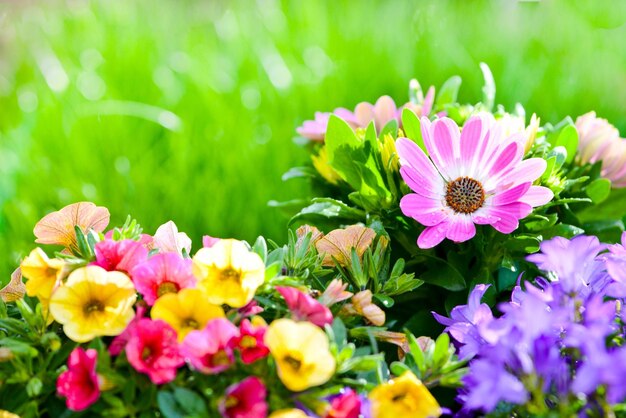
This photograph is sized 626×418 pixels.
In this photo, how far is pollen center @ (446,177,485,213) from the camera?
3.19 ft

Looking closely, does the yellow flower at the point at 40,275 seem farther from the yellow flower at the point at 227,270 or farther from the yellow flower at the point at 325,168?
the yellow flower at the point at 325,168

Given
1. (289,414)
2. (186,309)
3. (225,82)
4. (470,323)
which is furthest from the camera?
(225,82)

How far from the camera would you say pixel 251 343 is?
0.73m

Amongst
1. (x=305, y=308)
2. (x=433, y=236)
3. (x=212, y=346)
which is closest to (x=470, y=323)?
(x=433, y=236)

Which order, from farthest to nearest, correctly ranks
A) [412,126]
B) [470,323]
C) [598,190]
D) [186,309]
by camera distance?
1. [598,190]
2. [412,126]
3. [470,323]
4. [186,309]

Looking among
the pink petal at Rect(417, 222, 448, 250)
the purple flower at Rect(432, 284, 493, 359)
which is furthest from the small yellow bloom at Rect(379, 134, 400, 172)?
the purple flower at Rect(432, 284, 493, 359)

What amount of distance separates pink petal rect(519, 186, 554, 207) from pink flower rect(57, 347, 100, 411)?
0.56 meters

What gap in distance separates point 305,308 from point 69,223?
1.08 ft

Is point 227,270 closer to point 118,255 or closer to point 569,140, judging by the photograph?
point 118,255

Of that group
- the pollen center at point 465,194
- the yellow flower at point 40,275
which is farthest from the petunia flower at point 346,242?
the yellow flower at point 40,275

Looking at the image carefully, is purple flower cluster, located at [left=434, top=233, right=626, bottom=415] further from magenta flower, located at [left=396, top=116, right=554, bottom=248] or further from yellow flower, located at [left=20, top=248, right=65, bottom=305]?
yellow flower, located at [left=20, top=248, right=65, bottom=305]

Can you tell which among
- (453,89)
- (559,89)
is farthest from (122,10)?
(453,89)

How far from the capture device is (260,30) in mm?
2545

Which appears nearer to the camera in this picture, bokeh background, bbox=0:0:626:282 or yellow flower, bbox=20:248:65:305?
yellow flower, bbox=20:248:65:305
